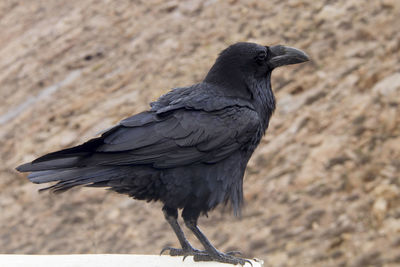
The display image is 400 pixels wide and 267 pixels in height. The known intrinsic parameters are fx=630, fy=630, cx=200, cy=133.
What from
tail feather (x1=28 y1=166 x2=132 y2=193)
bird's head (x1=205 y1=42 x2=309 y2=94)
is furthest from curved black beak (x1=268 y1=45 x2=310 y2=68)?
tail feather (x1=28 y1=166 x2=132 y2=193)

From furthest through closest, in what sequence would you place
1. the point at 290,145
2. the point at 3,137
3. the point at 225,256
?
the point at 3,137 → the point at 290,145 → the point at 225,256

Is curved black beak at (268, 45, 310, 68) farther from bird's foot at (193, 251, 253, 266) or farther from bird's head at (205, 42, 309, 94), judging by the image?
bird's foot at (193, 251, 253, 266)

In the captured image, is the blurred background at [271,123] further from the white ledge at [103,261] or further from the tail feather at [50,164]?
the tail feather at [50,164]

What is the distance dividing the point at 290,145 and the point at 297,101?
35.8 inches

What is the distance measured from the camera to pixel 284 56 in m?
5.51

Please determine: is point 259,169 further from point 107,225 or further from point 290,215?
point 107,225

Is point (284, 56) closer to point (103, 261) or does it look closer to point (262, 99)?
point (262, 99)

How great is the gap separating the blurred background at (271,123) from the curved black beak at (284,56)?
287 centimetres

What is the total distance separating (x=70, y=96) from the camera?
11.6 meters

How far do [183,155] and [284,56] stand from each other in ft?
4.31

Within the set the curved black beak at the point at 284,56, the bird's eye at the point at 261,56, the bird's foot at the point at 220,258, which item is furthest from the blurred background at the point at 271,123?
the bird's eye at the point at 261,56

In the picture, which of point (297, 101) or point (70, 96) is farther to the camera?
point (70, 96)

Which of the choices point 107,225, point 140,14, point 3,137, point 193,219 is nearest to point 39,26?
point 140,14

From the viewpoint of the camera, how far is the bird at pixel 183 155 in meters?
4.84
